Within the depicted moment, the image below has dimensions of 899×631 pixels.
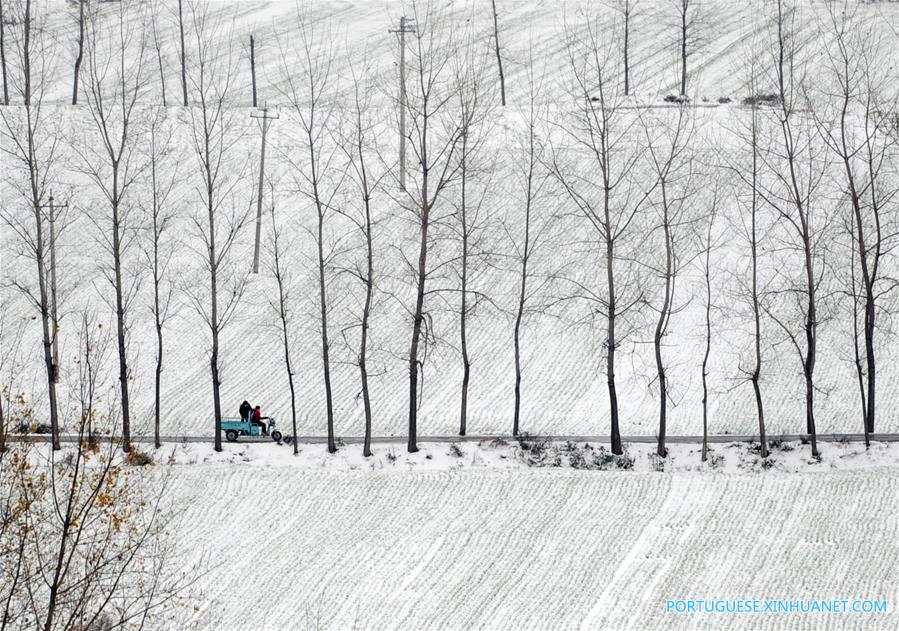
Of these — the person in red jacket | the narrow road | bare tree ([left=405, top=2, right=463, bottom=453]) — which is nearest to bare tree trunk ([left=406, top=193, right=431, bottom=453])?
bare tree ([left=405, top=2, right=463, bottom=453])

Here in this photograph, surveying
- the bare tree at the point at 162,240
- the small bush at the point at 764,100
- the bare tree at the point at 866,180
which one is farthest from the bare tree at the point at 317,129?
the small bush at the point at 764,100

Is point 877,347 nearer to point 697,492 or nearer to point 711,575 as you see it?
point 697,492

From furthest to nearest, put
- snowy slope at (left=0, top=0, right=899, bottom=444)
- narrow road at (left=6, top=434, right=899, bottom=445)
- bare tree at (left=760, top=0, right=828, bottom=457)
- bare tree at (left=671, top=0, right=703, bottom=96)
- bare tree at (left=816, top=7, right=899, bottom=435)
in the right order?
bare tree at (left=671, top=0, right=703, bottom=96) < snowy slope at (left=0, top=0, right=899, bottom=444) < bare tree at (left=760, top=0, right=828, bottom=457) < narrow road at (left=6, top=434, right=899, bottom=445) < bare tree at (left=816, top=7, right=899, bottom=435)

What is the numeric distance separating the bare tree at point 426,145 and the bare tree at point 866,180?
43.1 feet

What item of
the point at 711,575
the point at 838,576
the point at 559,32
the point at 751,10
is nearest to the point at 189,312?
the point at 711,575

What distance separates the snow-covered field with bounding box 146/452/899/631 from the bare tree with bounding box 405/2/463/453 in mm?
4612

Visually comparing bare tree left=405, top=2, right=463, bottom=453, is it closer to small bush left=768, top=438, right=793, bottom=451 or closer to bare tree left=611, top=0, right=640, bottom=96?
bare tree left=611, top=0, right=640, bottom=96

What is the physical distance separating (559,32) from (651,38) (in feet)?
23.0

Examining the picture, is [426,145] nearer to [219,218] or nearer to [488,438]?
[219,218]

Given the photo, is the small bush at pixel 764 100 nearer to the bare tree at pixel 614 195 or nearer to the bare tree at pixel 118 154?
the bare tree at pixel 614 195

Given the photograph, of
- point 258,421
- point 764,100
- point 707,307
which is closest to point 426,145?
point 764,100

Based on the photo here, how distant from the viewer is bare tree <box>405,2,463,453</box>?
29.6m

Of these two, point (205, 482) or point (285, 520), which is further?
point (205, 482)

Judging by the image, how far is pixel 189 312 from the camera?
40.7 meters
